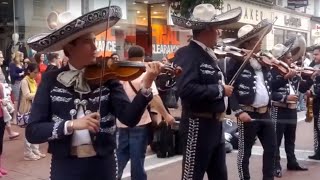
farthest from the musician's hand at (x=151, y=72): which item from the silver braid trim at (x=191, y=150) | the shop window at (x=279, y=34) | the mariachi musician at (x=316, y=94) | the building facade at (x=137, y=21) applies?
the shop window at (x=279, y=34)

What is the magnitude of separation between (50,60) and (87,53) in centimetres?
526

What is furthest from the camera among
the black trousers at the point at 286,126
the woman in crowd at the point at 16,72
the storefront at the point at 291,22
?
the storefront at the point at 291,22

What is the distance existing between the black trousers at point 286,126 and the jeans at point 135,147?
6.90 feet

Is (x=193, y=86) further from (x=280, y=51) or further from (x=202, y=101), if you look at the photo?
(x=280, y=51)

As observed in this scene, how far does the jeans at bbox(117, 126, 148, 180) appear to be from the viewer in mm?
5266

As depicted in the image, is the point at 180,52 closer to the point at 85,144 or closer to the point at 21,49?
the point at 85,144

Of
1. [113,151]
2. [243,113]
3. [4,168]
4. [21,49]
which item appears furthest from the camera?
[21,49]

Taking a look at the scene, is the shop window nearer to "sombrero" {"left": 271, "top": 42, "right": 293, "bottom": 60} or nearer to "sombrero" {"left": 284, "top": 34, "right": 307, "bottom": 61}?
"sombrero" {"left": 284, "top": 34, "right": 307, "bottom": 61}

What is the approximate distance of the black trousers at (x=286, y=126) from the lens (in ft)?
22.1

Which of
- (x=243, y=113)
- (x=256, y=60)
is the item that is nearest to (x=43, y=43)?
(x=243, y=113)

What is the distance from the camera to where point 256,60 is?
5.60m

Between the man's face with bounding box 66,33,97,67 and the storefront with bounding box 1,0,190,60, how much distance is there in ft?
32.6

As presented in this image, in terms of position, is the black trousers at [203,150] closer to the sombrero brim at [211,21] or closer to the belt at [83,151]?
the sombrero brim at [211,21]

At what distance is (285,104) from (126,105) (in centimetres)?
424
